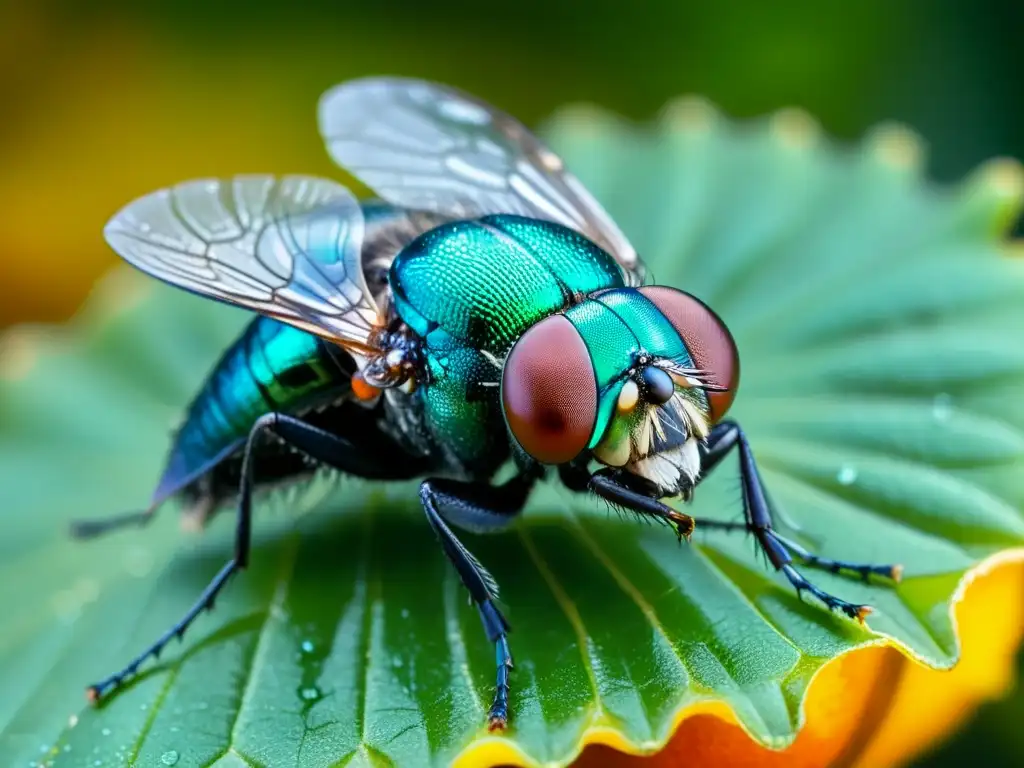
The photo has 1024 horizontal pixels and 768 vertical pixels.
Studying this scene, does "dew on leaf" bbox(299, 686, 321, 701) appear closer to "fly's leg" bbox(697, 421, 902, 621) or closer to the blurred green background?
"fly's leg" bbox(697, 421, 902, 621)

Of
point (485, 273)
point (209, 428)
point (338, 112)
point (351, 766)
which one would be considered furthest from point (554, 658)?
point (338, 112)

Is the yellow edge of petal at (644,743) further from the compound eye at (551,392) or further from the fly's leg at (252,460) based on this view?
the fly's leg at (252,460)

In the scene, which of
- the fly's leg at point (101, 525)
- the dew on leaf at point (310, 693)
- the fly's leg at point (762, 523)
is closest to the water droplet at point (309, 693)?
the dew on leaf at point (310, 693)

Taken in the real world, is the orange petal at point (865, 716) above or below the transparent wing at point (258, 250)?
below

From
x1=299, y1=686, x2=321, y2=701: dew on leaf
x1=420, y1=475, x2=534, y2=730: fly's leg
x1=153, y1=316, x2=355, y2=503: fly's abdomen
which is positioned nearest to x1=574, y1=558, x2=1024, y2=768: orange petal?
x1=420, y1=475, x2=534, y2=730: fly's leg

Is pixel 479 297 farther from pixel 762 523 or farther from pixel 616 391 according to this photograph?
pixel 762 523

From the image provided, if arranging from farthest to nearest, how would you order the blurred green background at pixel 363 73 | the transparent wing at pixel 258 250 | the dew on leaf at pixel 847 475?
the blurred green background at pixel 363 73, the dew on leaf at pixel 847 475, the transparent wing at pixel 258 250

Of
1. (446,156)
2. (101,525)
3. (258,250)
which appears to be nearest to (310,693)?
(258,250)
